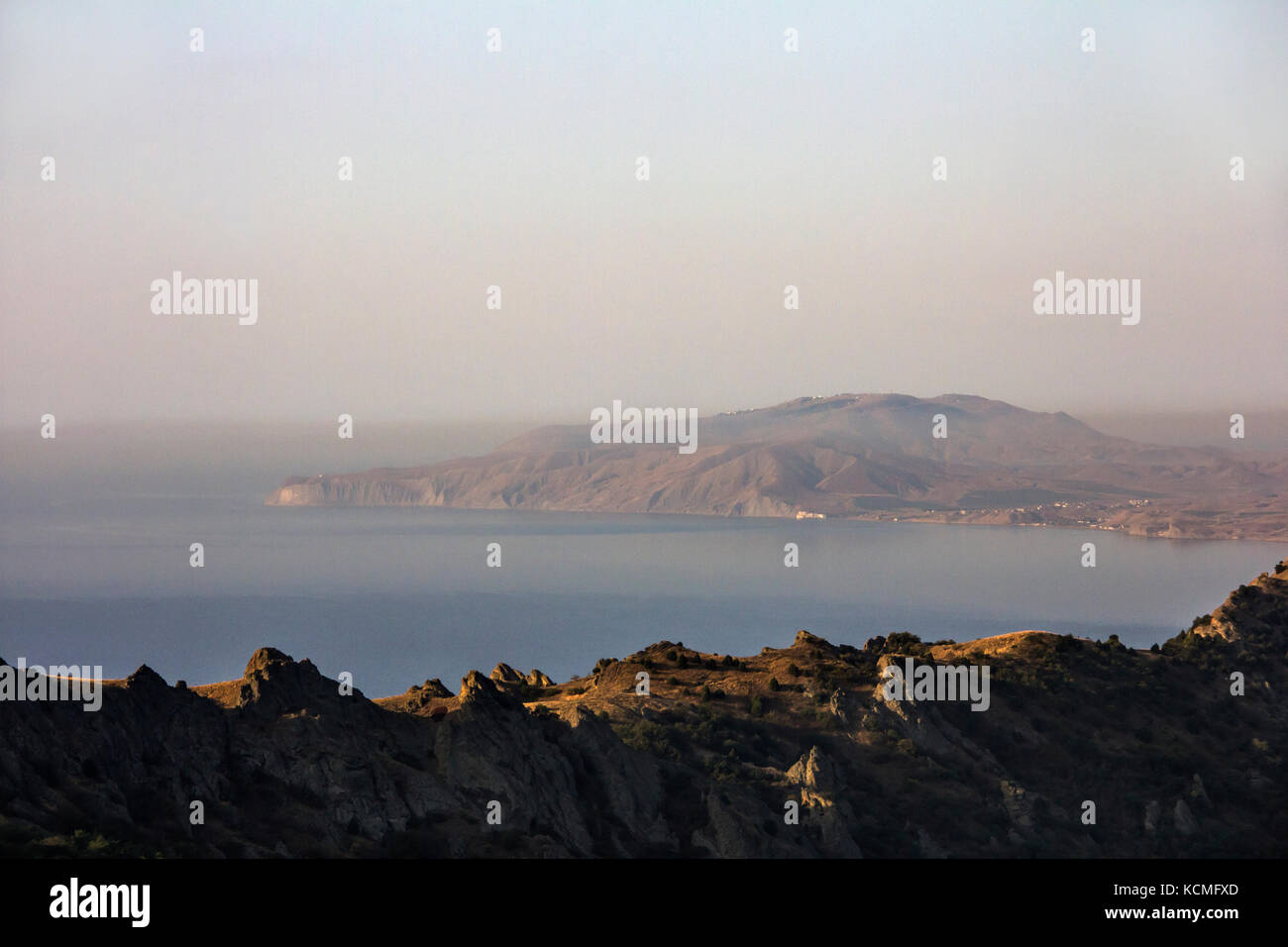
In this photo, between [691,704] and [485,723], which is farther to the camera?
[691,704]

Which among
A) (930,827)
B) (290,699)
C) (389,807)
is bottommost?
(930,827)

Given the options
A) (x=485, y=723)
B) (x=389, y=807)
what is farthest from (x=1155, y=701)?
(x=389, y=807)

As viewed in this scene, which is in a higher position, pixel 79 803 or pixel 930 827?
pixel 79 803
